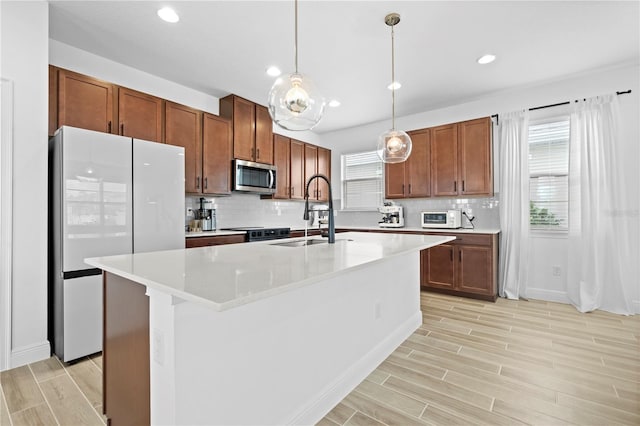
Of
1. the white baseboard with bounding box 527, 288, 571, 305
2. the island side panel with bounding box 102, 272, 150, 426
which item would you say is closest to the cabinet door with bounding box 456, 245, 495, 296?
the white baseboard with bounding box 527, 288, 571, 305

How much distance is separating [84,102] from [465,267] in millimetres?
4536

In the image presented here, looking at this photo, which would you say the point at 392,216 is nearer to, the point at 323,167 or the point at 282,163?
the point at 323,167

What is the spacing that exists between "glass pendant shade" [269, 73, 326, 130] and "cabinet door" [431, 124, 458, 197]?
301cm

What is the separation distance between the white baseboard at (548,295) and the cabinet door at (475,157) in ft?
4.48

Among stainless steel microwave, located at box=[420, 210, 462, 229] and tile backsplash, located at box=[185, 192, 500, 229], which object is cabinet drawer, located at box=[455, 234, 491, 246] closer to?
stainless steel microwave, located at box=[420, 210, 462, 229]

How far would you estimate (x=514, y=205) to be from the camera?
3.96 metres

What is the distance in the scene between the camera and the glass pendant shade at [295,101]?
189cm

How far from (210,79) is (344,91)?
65.7 inches

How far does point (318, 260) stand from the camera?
152 centimetres

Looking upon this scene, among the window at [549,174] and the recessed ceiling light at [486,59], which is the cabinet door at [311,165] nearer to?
the recessed ceiling light at [486,59]

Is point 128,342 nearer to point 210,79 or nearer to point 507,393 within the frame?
point 507,393

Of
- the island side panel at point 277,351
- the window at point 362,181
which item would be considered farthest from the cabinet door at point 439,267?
the island side panel at point 277,351

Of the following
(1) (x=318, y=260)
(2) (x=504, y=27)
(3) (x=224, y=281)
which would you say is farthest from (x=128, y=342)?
(2) (x=504, y=27)

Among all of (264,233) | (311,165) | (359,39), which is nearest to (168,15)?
(359,39)
